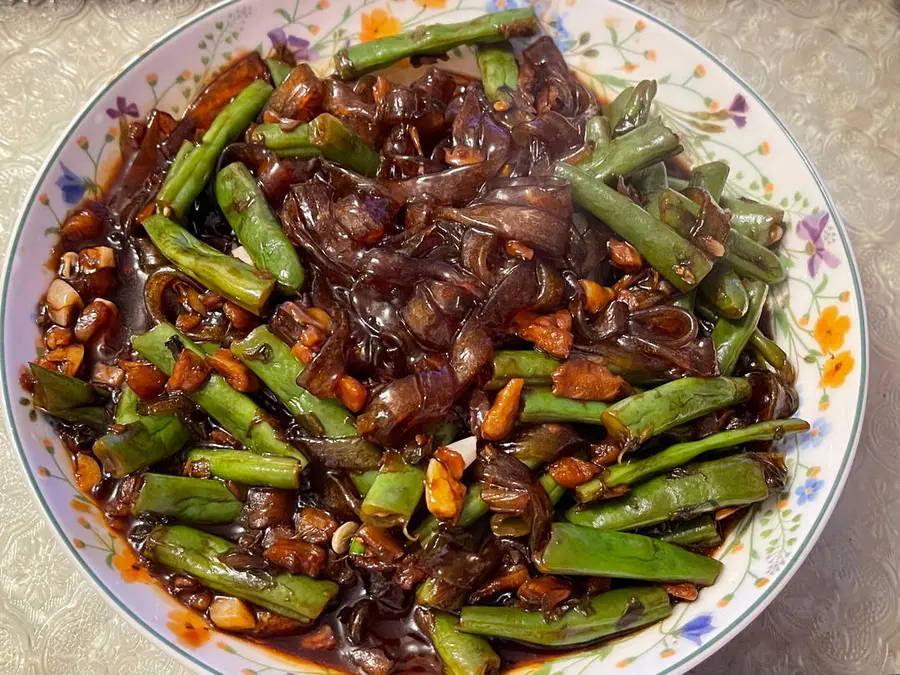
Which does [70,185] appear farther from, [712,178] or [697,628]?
[697,628]

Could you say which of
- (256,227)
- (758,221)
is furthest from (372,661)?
(758,221)

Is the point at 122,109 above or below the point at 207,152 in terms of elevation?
above

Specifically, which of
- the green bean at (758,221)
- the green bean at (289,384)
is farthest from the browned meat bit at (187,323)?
the green bean at (758,221)

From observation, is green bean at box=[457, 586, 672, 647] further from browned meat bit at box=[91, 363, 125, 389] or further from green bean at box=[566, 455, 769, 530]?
browned meat bit at box=[91, 363, 125, 389]

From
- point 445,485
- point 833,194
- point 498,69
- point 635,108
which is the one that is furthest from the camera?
point 833,194

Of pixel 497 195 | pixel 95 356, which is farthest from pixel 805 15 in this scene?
pixel 95 356

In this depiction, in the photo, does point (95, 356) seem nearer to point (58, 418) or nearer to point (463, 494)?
point (58, 418)
